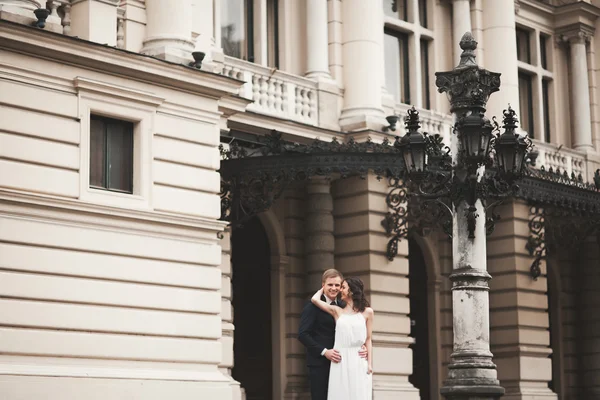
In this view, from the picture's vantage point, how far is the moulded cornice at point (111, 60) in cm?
1881

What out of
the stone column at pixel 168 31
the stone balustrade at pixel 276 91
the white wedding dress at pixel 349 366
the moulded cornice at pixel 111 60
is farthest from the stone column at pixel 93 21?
the white wedding dress at pixel 349 366

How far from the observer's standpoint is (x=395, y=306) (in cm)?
2552

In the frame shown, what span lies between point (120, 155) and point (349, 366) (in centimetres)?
781

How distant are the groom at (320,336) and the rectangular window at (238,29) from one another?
12.6 metres

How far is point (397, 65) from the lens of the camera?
98.5 ft

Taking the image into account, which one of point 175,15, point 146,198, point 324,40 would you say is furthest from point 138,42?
point 324,40

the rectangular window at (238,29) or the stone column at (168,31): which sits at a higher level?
the rectangular window at (238,29)

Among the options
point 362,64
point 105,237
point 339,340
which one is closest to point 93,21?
point 105,237

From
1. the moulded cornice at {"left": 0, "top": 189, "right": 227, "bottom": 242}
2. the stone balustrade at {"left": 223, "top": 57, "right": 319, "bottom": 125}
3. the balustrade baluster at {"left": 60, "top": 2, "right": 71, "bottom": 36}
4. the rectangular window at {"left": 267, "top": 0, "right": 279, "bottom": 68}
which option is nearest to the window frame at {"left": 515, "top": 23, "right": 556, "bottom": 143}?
the rectangular window at {"left": 267, "top": 0, "right": 279, "bottom": 68}

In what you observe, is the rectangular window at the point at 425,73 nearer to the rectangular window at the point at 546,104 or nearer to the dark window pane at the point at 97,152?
the rectangular window at the point at 546,104

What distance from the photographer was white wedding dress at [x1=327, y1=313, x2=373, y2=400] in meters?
13.7

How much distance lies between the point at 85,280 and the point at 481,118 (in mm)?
6610

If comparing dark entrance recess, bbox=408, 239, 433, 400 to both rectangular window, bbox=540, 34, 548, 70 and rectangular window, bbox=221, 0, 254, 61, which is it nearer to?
rectangular window, bbox=221, 0, 254, 61

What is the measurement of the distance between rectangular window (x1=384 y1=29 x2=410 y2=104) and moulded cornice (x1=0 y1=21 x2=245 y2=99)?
323 inches
